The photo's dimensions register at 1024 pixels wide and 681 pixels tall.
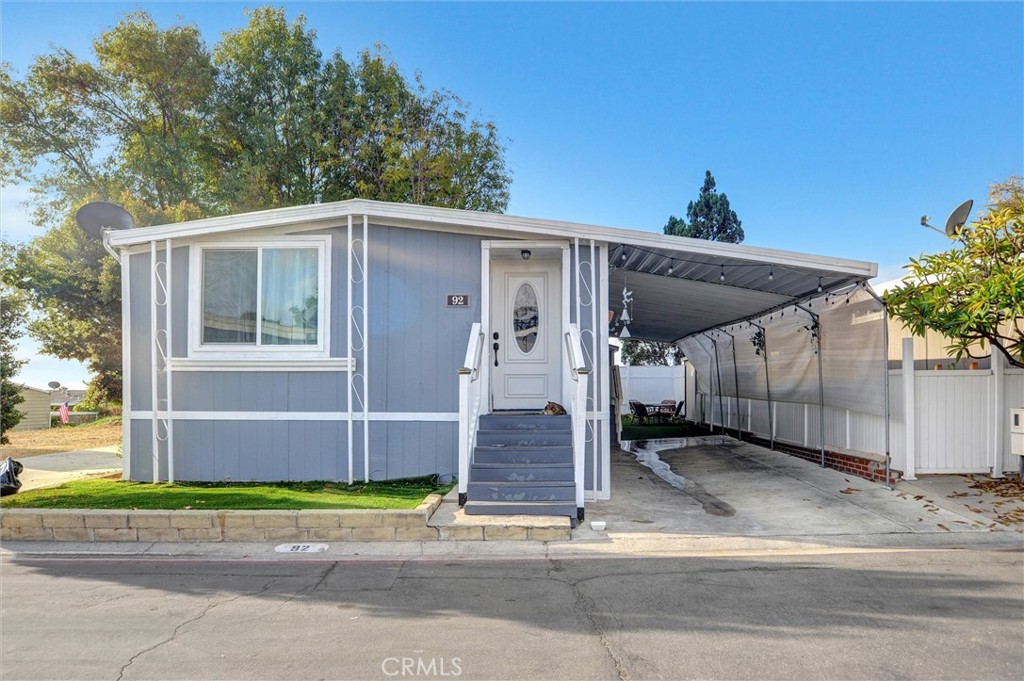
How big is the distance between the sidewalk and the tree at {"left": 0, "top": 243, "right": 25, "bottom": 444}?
1.71 metres

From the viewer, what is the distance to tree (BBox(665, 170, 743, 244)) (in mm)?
28984

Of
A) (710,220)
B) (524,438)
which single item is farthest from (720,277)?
(710,220)

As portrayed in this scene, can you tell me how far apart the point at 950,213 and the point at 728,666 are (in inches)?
319

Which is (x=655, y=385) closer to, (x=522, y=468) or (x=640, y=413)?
(x=640, y=413)

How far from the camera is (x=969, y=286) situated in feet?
25.1

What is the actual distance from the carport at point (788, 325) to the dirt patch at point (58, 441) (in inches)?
479

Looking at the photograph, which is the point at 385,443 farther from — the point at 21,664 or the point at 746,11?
the point at 746,11

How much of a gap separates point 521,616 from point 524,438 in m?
3.43

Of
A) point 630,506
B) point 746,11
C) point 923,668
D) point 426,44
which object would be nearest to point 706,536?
point 630,506

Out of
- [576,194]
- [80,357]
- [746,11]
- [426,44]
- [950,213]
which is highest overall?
[426,44]

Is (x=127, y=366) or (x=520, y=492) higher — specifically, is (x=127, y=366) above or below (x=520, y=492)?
above

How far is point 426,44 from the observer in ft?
58.7

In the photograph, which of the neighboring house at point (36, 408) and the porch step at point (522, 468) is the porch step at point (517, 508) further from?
the neighboring house at point (36, 408)

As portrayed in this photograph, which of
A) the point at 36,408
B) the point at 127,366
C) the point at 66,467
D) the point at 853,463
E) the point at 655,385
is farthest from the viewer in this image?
the point at 655,385
